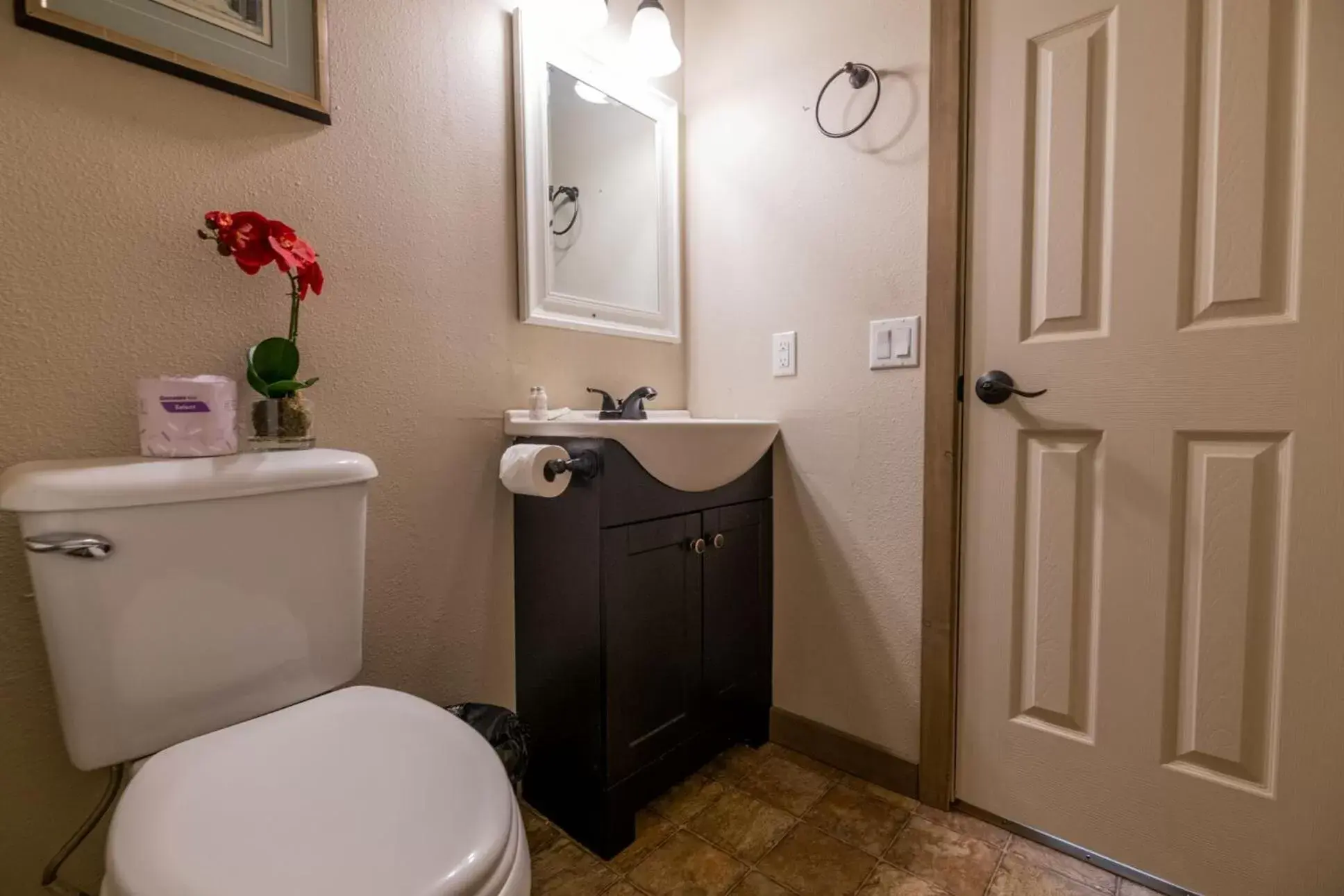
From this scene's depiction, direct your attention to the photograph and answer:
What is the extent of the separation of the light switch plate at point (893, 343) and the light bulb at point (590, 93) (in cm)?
87

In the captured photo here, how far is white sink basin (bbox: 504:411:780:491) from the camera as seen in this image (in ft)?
3.74

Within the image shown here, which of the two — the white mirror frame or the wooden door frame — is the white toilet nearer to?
the white mirror frame

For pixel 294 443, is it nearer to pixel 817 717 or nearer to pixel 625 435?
pixel 625 435

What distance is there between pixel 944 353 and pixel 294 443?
1.21 meters

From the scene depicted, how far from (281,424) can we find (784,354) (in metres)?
1.08

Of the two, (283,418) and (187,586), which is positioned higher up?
(283,418)

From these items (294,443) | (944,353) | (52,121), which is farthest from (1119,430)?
(52,121)

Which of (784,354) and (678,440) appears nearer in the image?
(678,440)

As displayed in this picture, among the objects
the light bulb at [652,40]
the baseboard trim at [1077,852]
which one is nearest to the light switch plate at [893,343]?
the light bulb at [652,40]

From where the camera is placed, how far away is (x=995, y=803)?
1243mm

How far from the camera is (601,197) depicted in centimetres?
153

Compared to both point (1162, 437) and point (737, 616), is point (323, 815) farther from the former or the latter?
point (1162, 437)

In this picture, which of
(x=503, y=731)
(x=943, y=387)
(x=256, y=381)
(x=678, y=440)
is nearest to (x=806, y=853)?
(x=503, y=731)

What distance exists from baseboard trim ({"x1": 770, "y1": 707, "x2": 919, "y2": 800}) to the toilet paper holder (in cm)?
90
